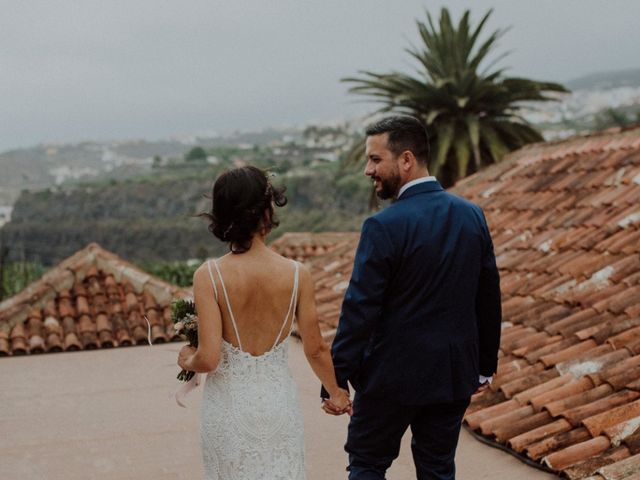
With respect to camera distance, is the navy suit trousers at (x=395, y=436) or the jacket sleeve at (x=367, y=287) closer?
the jacket sleeve at (x=367, y=287)

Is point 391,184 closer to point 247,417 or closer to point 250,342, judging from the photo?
point 250,342

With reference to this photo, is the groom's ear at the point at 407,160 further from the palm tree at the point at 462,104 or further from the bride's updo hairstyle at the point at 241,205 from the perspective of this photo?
the palm tree at the point at 462,104

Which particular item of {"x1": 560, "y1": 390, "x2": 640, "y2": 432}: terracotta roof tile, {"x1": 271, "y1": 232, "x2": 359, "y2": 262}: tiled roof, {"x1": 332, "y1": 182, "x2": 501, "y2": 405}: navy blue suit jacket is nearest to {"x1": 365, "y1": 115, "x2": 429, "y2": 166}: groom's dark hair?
{"x1": 332, "y1": 182, "x2": 501, "y2": 405}: navy blue suit jacket

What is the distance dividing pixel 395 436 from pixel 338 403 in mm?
246

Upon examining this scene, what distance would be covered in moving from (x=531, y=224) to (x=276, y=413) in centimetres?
532

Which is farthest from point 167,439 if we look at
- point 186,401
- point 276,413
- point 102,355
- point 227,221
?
point 102,355

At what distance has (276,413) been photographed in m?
3.26

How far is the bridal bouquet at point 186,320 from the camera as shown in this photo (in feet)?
10.9

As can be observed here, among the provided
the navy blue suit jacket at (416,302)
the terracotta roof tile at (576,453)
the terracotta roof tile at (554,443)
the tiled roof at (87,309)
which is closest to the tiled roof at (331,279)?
the tiled roof at (87,309)

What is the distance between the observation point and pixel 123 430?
5.80 meters

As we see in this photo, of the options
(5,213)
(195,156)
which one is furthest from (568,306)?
(195,156)

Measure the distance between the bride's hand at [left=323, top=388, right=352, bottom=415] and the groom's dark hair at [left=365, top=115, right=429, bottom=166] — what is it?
3.04ft

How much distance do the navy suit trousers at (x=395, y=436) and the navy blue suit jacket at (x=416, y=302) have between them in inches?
3.5

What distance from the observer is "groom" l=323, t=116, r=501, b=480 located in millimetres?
3094
